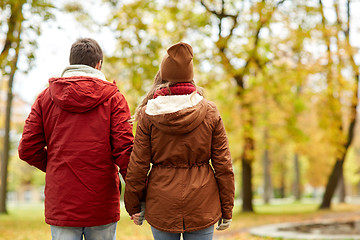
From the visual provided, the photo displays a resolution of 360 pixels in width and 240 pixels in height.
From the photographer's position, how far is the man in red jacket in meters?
2.79

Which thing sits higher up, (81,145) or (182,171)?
(81,145)

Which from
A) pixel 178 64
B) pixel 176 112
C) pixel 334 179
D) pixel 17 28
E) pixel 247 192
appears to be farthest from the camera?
pixel 334 179

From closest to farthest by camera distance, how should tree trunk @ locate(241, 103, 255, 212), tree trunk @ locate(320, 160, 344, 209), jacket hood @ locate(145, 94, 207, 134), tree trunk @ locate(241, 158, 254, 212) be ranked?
jacket hood @ locate(145, 94, 207, 134)
tree trunk @ locate(241, 103, 255, 212)
tree trunk @ locate(241, 158, 254, 212)
tree trunk @ locate(320, 160, 344, 209)

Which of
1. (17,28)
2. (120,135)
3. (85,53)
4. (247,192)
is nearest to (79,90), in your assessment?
(85,53)

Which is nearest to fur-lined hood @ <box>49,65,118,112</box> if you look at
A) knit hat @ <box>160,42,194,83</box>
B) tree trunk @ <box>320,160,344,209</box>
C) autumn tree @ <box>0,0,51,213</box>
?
knit hat @ <box>160,42,194,83</box>

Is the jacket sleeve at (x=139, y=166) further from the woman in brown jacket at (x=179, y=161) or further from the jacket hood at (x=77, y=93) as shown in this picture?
the jacket hood at (x=77, y=93)

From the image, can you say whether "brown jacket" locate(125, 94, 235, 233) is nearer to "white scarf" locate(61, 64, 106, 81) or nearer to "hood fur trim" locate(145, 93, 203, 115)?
"hood fur trim" locate(145, 93, 203, 115)

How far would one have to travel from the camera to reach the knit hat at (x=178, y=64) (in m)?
2.89

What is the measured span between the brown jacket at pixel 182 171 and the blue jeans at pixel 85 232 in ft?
0.68

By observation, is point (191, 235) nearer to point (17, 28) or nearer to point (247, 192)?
point (17, 28)

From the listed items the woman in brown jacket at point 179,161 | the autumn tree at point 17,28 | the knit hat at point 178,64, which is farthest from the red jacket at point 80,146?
the autumn tree at point 17,28

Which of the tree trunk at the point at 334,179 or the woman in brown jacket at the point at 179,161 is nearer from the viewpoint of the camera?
the woman in brown jacket at the point at 179,161

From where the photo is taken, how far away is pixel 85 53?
2.99m

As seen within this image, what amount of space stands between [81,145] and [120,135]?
276 millimetres
